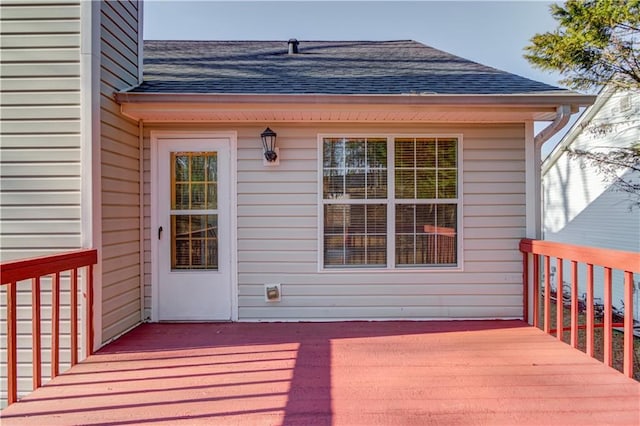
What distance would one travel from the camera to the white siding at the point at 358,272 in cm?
366

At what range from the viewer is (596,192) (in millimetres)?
7582

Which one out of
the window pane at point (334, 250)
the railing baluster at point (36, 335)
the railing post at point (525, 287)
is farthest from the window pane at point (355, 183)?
the railing baluster at point (36, 335)

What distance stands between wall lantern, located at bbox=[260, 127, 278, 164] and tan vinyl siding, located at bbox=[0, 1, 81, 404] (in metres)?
1.56

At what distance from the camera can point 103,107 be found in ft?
9.96

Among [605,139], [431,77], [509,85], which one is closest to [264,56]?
[431,77]

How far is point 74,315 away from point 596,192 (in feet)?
30.2

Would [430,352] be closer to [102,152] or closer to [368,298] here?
[368,298]

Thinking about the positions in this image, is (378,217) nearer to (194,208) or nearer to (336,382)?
(336,382)

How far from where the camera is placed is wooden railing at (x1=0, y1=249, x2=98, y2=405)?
82.6 inches

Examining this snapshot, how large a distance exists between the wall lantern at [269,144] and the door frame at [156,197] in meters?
0.31

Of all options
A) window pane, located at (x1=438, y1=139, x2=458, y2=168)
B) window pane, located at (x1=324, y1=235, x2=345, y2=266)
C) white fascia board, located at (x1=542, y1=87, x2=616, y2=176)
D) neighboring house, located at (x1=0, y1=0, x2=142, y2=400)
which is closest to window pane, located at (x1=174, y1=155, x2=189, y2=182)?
neighboring house, located at (x1=0, y1=0, x2=142, y2=400)

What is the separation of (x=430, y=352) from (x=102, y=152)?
124 inches

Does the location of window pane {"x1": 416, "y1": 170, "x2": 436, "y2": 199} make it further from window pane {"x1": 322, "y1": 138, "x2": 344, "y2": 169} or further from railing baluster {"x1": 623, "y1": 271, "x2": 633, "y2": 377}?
railing baluster {"x1": 623, "y1": 271, "x2": 633, "y2": 377}

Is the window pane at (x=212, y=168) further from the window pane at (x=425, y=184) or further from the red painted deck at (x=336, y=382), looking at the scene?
the window pane at (x=425, y=184)
